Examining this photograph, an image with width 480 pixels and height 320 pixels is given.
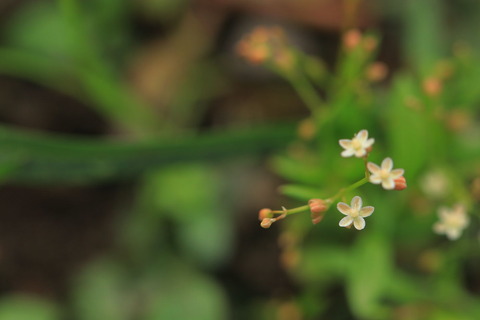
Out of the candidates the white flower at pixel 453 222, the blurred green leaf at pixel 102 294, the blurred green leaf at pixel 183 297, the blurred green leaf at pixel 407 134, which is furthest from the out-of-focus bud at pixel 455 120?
the blurred green leaf at pixel 102 294

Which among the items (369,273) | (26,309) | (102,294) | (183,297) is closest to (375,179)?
(369,273)

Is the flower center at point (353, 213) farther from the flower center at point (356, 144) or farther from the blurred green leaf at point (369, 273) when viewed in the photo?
the blurred green leaf at point (369, 273)

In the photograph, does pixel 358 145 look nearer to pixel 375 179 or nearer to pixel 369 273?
pixel 375 179

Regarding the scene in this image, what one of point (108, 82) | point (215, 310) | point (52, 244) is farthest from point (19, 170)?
point (215, 310)

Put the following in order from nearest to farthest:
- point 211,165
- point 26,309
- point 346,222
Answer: point 346,222 → point 26,309 → point 211,165

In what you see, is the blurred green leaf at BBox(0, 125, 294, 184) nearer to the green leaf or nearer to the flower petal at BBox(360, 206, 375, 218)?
the green leaf

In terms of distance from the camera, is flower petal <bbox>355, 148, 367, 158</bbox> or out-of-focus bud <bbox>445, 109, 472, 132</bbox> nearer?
flower petal <bbox>355, 148, 367, 158</bbox>

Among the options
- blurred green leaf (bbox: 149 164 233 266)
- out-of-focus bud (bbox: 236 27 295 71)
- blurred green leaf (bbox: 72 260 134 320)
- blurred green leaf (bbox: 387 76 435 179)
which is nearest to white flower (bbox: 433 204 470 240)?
blurred green leaf (bbox: 387 76 435 179)

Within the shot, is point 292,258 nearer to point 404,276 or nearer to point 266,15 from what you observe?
point 404,276
